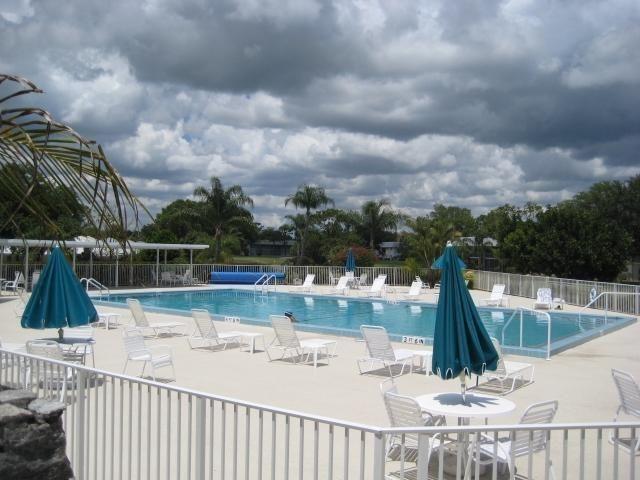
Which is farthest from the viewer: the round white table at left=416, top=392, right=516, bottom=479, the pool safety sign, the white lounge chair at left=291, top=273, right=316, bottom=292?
the white lounge chair at left=291, top=273, right=316, bottom=292

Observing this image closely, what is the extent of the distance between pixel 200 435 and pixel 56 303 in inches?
221

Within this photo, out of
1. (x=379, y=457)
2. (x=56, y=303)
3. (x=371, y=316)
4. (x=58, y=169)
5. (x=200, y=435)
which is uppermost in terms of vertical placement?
(x=58, y=169)

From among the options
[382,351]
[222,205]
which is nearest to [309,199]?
[222,205]

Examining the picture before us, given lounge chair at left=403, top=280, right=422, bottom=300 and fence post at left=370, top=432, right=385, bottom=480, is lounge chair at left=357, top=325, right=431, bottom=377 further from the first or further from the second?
lounge chair at left=403, top=280, right=422, bottom=300

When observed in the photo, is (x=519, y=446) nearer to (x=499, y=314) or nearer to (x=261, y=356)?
(x=261, y=356)

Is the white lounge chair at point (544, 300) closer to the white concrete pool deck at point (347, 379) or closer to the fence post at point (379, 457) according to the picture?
the white concrete pool deck at point (347, 379)

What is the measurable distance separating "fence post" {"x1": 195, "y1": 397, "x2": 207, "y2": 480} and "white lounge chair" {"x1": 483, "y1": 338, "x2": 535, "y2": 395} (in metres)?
5.51

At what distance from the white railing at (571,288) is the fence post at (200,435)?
1437 centimetres

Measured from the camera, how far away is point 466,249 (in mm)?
44094

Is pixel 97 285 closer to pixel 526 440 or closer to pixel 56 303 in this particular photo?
pixel 56 303

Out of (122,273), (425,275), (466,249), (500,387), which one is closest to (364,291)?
(425,275)

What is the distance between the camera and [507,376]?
875 centimetres

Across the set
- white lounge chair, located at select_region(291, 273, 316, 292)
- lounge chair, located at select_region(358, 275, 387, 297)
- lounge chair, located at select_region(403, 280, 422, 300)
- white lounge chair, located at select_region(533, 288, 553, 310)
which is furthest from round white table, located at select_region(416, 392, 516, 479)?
white lounge chair, located at select_region(291, 273, 316, 292)

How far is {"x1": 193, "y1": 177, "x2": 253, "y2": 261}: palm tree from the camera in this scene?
125ft
